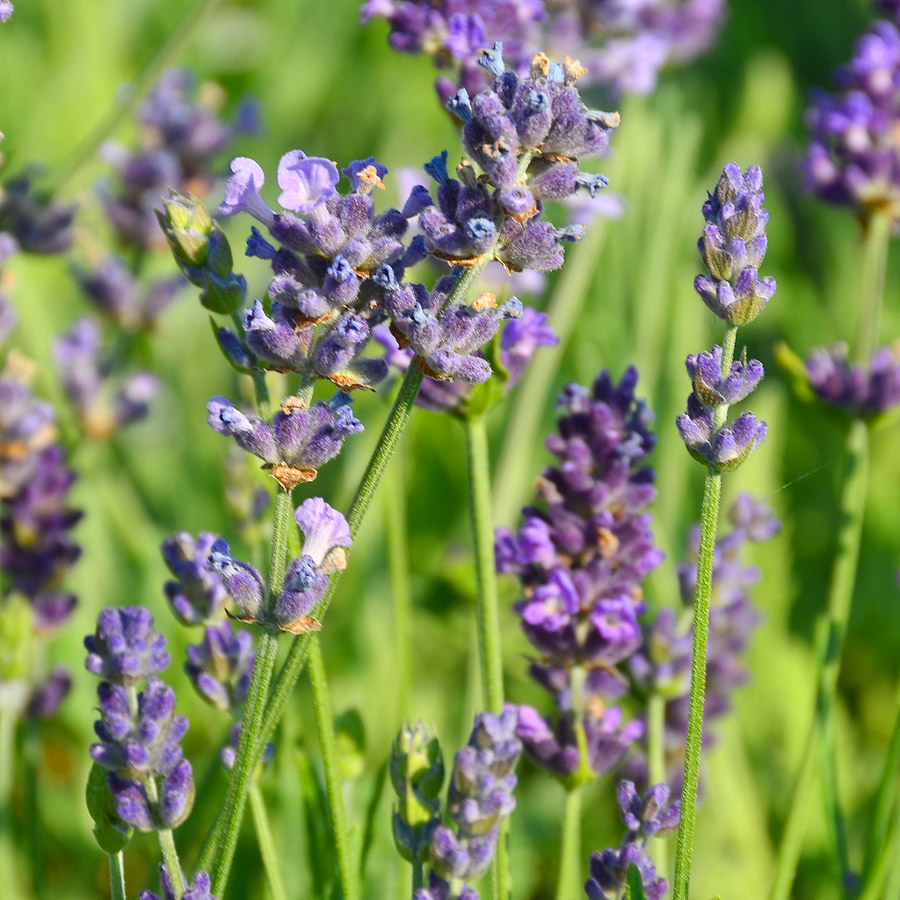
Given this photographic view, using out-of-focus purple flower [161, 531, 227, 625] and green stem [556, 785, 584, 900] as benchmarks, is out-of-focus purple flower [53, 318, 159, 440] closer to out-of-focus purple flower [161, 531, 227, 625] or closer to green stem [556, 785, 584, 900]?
out-of-focus purple flower [161, 531, 227, 625]

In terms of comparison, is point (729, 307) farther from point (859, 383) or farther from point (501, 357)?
point (859, 383)

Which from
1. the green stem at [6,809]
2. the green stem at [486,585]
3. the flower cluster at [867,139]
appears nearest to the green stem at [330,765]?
the green stem at [486,585]

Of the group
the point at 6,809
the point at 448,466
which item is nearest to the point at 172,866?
the point at 6,809

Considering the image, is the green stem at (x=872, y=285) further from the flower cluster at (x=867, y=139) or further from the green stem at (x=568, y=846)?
the green stem at (x=568, y=846)

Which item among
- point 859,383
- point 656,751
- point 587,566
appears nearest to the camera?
point 587,566

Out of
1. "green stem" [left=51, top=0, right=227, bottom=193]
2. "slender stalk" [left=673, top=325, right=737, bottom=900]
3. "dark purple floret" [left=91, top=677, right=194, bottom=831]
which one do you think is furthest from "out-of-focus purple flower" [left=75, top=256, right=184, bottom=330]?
"slender stalk" [left=673, top=325, right=737, bottom=900]

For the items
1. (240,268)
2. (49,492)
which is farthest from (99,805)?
(240,268)
